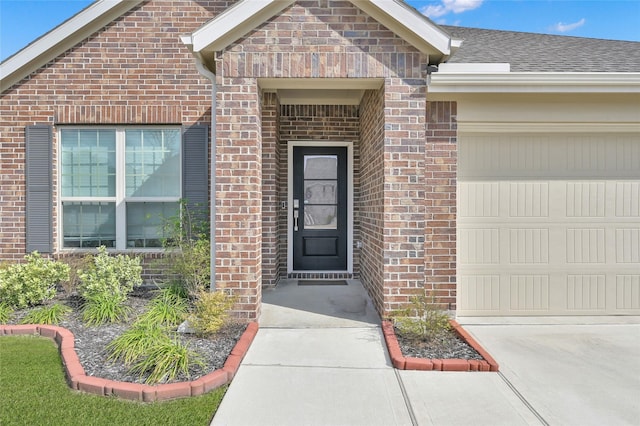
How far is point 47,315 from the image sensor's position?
4.05 metres

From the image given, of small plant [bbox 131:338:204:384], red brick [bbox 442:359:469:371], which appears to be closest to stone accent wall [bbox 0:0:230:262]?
small plant [bbox 131:338:204:384]

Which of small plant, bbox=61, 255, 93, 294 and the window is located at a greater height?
the window

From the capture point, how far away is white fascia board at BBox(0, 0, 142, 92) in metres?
5.28

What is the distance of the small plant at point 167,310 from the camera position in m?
3.90

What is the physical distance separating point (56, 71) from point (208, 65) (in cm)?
302

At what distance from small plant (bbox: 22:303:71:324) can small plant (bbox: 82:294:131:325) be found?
0.73 feet

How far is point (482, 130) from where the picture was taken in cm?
443

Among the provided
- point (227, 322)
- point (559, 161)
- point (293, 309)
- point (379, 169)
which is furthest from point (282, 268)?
point (559, 161)

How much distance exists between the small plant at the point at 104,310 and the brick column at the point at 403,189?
3146 millimetres

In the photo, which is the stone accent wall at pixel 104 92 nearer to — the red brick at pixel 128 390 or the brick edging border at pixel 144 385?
the brick edging border at pixel 144 385

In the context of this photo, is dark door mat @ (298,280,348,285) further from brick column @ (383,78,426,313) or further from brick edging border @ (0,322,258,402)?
brick edging border @ (0,322,258,402)

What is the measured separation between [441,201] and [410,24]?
6.82 ft

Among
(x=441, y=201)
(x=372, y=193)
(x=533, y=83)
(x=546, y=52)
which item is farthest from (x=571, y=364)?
(x=546, y=52)

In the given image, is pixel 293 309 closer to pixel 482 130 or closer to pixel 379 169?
pixel 379 169
